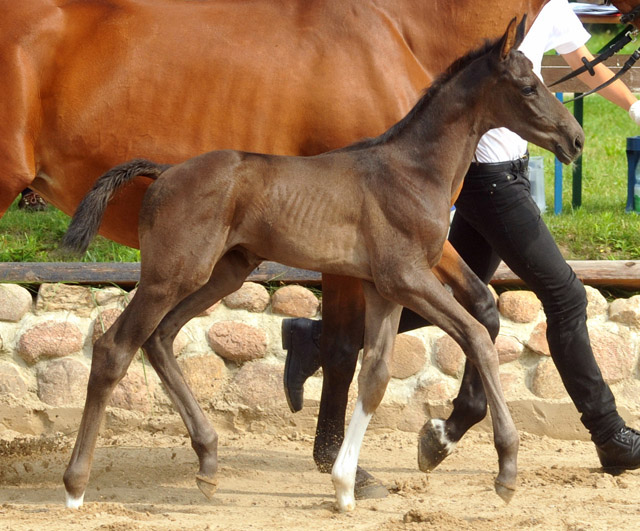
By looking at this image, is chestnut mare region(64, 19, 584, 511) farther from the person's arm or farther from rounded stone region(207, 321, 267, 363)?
rounded stone region(207, 321, 267, 363)

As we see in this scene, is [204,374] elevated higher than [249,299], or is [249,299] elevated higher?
[249,299]

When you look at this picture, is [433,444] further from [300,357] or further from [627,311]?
[627,311]

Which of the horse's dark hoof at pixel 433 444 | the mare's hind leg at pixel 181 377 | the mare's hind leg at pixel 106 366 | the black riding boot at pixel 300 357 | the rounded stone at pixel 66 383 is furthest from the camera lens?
the rounded stone at pixel 66 383

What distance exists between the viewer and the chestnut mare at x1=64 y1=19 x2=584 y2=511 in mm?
3283

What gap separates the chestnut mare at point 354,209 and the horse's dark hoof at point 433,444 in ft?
2.27

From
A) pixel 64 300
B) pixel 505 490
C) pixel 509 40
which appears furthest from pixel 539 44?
pixel 64 300

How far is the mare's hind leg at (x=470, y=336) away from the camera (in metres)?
3.28

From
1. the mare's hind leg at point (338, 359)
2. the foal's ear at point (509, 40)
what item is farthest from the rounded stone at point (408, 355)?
the foal's ear at point (509, 40)

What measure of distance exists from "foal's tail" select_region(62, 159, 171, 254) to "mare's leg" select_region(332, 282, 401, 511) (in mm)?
903

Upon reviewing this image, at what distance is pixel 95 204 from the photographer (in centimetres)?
333

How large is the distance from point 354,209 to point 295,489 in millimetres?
1383

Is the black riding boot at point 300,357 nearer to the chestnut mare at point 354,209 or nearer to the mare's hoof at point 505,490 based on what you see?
the chestnut mare at point 354,209

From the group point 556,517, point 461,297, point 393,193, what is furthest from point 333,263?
point 556,517

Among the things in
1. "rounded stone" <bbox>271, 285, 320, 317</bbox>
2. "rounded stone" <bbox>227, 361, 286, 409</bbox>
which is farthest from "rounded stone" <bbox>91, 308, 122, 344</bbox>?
"rounded stone" <bbox>271, 285, 320, 317</bbox>
